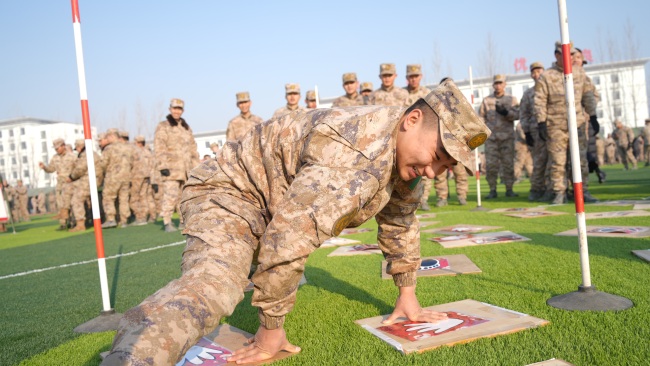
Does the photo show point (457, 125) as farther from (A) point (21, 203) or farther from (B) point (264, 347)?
(A) point (21, 203)

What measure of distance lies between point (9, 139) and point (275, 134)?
10785 centimetres

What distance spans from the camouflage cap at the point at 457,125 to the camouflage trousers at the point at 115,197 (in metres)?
12.1

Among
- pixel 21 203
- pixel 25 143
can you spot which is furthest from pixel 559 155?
pixel 25 143

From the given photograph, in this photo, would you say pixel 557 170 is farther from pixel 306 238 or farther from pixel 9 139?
pixel 9 139

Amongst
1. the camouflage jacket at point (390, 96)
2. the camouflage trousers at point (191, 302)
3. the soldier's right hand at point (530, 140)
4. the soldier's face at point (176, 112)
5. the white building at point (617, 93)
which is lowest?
the camouflage trousers at point (191, 302)

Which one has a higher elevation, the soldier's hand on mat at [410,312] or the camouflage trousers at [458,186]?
the camouflage trousers at [458,186]

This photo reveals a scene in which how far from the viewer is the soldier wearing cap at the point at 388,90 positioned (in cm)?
908

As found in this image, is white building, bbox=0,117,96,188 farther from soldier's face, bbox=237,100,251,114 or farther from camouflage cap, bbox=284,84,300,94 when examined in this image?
camouflage cap, bbox=284,84,300,94

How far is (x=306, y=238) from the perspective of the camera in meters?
1.98

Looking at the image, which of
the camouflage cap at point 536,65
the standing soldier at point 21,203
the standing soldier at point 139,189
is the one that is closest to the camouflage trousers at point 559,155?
the camouflage cap at point 536,65

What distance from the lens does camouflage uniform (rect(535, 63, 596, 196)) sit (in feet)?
28.8

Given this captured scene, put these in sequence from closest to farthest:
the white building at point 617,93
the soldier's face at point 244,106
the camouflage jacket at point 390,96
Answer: the camouflage jacket at point 390,96
the soldier's face at point 244,106
the white building at point 617,93

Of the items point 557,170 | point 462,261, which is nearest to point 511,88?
point 557,170

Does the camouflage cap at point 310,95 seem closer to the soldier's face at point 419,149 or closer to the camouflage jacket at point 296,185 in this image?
the camouflage jacket at point 296,185
